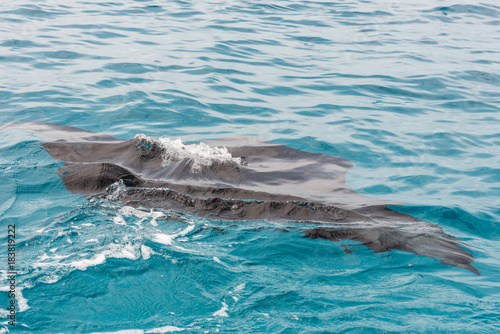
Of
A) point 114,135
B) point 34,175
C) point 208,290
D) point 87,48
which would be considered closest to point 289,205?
point 208,290

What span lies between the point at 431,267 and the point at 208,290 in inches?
76.4

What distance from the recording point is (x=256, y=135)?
7465mm

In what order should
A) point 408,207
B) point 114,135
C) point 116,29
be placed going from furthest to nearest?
point 116,29 < point 114,135 < point 408,207

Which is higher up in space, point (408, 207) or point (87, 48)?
point (87, 48)

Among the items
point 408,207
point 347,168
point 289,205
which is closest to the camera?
point 289,205

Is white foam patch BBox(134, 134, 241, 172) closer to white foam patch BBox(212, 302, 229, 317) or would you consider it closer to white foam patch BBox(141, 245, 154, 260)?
white foam patch BBox(141, 245, 154, 260)

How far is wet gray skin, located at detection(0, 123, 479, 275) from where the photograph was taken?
4348 millimetres

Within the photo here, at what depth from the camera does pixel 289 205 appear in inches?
184

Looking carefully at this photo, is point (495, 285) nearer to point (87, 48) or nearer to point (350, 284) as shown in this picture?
point (350, 284)

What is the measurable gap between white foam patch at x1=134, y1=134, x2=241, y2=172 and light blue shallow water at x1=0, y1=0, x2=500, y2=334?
36.4 inches

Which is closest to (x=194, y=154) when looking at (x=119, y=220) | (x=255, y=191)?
(x=255, y=191)

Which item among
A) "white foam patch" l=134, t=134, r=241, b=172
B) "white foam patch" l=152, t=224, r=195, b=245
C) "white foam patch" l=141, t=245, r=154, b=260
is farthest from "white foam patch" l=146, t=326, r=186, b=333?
"white foam patch" l=134, t=134, r=241, b=172

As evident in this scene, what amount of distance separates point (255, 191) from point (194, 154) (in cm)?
101

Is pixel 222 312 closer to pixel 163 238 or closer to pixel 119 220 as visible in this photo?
pixel 163 238
